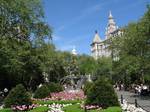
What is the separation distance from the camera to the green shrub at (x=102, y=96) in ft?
76.7

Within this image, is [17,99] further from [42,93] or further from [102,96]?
[42,93]

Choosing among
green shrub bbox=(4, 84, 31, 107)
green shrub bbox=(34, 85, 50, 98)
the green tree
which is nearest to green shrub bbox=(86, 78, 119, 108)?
green shrub bbox=(4, 84, 31, 107)

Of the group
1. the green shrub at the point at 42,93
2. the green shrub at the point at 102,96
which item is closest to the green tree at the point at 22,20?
the green shrub at the point at 42,93

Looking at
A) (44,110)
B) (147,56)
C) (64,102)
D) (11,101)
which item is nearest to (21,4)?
(147,56)

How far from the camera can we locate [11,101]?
2650cm

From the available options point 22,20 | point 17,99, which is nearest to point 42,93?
point 17,99

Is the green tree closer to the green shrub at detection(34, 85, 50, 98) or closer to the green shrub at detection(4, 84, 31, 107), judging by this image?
the green shrub at detection(34, 85, 50, 98)

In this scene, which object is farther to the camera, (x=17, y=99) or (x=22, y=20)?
(x=22, y=20)

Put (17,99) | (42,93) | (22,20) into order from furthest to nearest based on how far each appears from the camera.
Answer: (22,20), (42,93), (17,99)

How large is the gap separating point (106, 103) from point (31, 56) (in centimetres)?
2879

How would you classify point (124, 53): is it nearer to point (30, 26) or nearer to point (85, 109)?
point (30, 26)

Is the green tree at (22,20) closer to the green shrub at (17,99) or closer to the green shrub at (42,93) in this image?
the green shrub at (42,93)

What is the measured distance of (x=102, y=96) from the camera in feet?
77.0

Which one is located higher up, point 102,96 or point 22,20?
point 22,20
